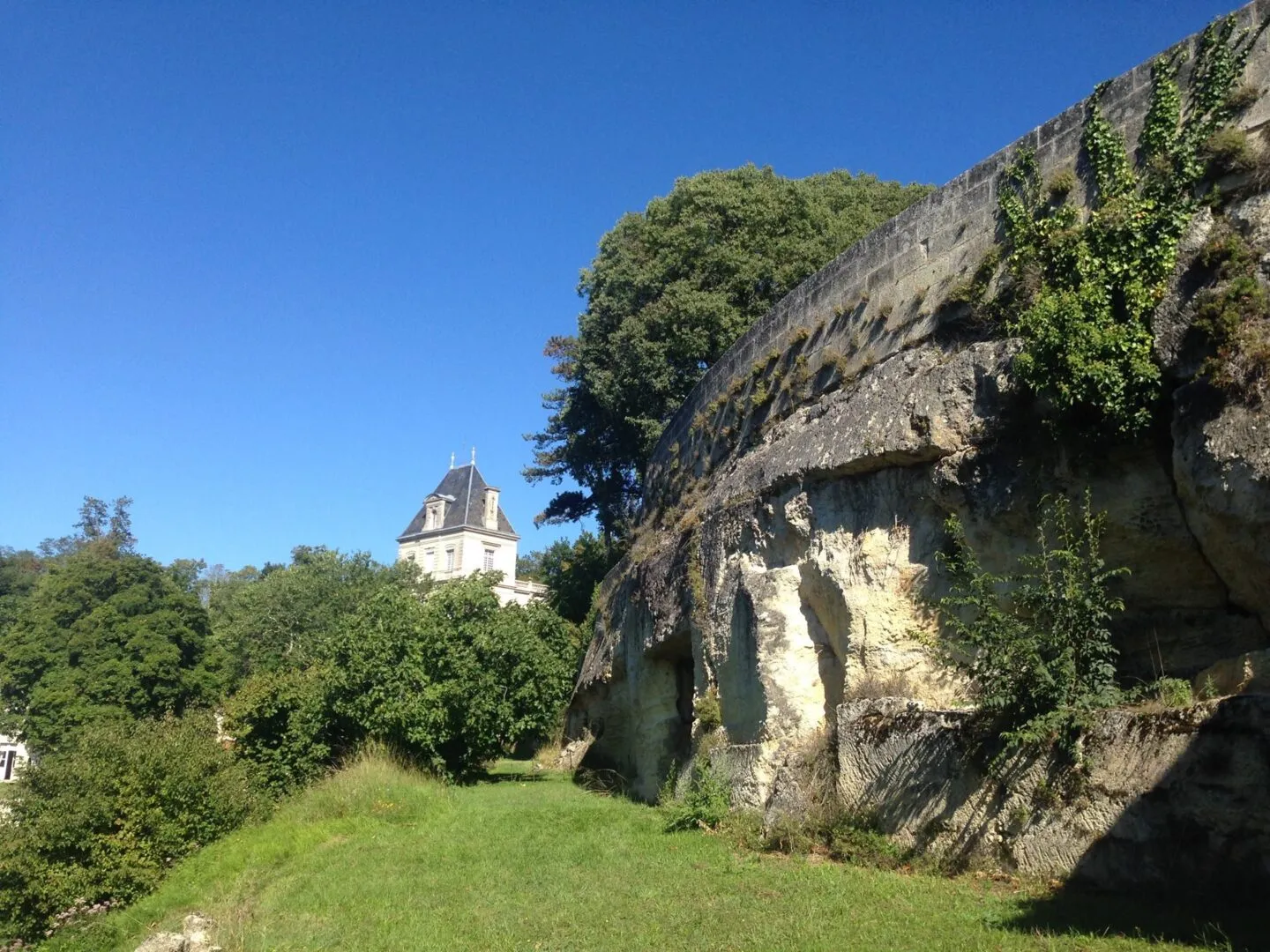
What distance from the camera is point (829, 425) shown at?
10664 mm

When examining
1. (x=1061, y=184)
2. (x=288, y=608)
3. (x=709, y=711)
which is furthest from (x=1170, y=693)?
(x=288, y=608)

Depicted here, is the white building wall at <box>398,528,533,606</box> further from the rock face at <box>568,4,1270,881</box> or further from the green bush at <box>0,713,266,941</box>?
the rock face at <box>568,4,1270,881</box>

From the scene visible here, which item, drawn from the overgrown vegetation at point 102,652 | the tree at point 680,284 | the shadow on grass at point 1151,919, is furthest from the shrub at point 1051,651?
the overgrown vegetation at point 102,652

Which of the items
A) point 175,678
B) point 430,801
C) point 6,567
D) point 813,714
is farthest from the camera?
point 6,567

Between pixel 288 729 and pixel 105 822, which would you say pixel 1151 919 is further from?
pixel 288 729

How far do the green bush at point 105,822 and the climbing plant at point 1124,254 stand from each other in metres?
12.4

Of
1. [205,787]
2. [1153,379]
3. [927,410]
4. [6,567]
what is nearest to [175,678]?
[205,787]

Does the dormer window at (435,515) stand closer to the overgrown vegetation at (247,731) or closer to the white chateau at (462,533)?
the white chateau at (462,533)

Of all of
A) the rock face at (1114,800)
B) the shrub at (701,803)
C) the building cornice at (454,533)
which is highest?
the building cornice at (454,533)

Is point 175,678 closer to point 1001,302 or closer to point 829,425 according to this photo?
point 829,425

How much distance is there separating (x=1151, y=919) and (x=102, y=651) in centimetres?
3246

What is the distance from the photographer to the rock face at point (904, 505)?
727cm

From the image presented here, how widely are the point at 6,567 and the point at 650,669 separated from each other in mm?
62587

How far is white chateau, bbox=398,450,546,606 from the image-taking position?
66000 millimetres
